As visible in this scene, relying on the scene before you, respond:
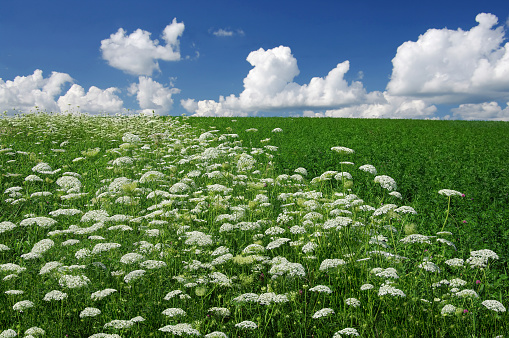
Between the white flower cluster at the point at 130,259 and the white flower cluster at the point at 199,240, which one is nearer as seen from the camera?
the white flower cluster at the point at 130,259

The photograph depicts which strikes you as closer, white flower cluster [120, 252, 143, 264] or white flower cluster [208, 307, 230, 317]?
white flower cluster [208, 307, 230, 317]

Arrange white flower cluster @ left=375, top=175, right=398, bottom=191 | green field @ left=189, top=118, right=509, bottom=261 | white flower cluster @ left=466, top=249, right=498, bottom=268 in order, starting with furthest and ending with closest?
green field @ left=189, top=118, right=509, bottom=261, white flower cluster @ left=375, top=175, right=398, bottom=191, white flower cluster @ left=466, top=249, right=498, bottom=268

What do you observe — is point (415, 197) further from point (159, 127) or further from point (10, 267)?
point (159, 127)

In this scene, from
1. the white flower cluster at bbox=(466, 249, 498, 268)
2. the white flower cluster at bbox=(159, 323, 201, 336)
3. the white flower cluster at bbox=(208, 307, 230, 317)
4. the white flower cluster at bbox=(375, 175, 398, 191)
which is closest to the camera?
the white flower cluster at bbox=(159, 323, 201, 336)

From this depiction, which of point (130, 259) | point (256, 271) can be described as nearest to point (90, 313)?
point (130, 259)

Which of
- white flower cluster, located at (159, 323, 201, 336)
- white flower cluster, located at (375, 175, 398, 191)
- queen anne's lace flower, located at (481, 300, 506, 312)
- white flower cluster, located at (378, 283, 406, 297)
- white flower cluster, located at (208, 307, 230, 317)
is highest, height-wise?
white flower cluster, located at (375, 175, 398, 191)

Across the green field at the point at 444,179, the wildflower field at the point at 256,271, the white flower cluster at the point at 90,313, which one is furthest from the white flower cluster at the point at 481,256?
the white flower cluster at the point at 90,313

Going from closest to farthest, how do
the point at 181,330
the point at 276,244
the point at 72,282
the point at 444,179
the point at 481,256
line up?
the point at 181,330 < the point at 72,282 < the point at 481,256 < the point at 276,244 < the point at 444,179

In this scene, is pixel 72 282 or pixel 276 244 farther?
pixel 276 244

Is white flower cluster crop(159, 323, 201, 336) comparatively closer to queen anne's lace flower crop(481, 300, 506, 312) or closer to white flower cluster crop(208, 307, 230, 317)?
white flower cluster crop(208, 307, 230, 317)

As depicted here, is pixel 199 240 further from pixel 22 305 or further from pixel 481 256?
pixel 481 256

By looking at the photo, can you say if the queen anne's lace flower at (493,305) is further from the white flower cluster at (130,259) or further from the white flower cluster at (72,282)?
the white flower cluster at (72,282)

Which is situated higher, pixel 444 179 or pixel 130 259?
pixel 444 179

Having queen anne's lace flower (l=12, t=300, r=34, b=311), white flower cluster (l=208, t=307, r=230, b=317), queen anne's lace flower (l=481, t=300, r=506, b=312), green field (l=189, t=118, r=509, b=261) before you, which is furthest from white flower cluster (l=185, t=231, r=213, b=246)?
green field (l=189, t=118, r=509, b=261)
